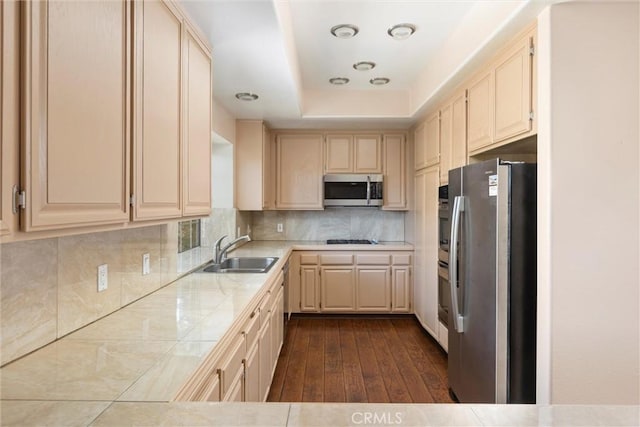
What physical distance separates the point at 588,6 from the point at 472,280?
1.46 m

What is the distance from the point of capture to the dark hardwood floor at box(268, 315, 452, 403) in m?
2.64

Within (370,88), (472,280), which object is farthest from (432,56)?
(472,280)

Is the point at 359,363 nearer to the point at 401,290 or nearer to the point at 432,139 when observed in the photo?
the point at 401,290

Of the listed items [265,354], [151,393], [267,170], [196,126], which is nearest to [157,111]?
[196,126]

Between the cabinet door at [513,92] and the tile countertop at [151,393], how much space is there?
1.54m

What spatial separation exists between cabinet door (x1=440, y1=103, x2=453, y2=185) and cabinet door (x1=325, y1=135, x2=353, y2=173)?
1424 mm

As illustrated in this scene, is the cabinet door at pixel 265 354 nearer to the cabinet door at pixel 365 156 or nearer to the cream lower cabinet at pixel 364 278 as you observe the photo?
the cream lower cabinet at pixel 364 278

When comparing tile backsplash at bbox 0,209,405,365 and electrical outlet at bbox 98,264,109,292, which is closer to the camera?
tile backsplash at bbox 0,209,405,365

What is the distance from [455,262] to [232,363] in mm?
1519

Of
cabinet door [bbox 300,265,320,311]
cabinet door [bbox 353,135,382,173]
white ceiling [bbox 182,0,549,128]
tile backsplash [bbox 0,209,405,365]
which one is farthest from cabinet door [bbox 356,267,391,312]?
tile backsplash [bbox 0,209,405,365]

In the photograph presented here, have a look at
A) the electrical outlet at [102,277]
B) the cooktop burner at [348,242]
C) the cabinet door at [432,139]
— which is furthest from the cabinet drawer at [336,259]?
the electrical outlet at [102,277]

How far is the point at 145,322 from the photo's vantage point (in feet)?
5.02

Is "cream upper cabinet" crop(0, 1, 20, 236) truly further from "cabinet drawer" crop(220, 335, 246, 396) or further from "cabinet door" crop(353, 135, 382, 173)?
"cabinet door" crop(353, 135, 382, 173)

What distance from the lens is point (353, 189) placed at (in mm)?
4531
